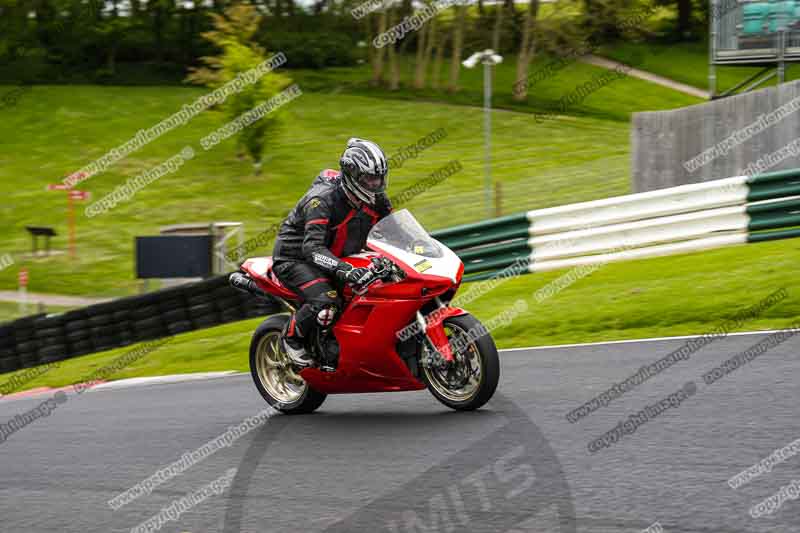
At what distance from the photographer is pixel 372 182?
24.7 feet

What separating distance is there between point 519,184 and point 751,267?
59.0 ft

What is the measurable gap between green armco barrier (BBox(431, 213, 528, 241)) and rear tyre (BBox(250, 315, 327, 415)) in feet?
17.8

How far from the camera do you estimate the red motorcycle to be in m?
7.29

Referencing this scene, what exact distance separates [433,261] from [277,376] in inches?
79.7

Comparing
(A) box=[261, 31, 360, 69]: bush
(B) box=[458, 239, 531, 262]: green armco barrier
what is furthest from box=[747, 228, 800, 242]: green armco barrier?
(A) box=[261, 31, 360, 69]: bush

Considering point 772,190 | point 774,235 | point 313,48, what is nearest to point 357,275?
point 772,190

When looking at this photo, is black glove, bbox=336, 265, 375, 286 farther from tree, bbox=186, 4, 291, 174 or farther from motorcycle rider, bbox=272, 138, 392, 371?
tree, bbox=186, 4, 291, 174

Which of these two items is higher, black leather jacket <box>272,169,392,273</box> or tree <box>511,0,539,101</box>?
black leather jacket <box>272,169,392,273</box>

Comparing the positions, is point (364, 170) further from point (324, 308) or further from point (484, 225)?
point (484, 225)

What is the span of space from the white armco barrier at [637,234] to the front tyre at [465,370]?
6.41 metres

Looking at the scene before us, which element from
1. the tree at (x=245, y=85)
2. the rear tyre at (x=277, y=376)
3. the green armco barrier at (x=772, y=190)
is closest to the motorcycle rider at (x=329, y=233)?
the rear tyre at (x=277, y=376)

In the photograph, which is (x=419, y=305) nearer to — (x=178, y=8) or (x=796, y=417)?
(x=796, y=417)

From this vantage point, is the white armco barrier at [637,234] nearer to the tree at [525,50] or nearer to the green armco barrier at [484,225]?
the green armco barrier at [484,225]

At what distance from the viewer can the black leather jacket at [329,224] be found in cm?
767
